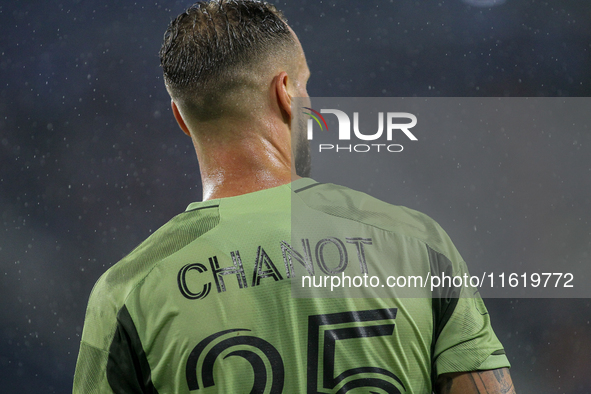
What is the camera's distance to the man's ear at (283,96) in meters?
1.13

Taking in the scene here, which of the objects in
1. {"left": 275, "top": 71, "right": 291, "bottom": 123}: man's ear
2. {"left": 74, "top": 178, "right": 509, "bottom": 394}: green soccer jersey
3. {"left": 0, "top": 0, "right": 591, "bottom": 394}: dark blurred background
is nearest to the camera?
{"left": 74, "top": 178, "right": 509, "bottom": 394}: green soccer jersey

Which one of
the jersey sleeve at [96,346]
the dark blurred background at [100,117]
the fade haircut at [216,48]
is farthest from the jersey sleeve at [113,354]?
the dark blurred background at [100,117]

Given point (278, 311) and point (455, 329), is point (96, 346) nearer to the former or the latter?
point (278, 311)

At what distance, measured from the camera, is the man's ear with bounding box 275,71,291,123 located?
3.72 feet

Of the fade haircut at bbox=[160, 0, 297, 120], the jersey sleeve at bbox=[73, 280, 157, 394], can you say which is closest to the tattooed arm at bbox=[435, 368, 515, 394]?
the jersey sleeve at bbox=[73, 280, 157, 394]

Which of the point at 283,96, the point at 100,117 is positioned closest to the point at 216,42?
the point at 283,96

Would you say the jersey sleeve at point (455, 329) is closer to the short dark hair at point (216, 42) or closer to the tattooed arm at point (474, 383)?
the tattooed arm at point (474, 383)

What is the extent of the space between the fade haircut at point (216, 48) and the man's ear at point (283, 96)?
0.06 m

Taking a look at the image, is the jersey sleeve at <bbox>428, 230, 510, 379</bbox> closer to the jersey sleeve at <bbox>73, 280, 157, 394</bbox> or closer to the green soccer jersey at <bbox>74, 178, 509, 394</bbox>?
the green soccer jersey at <bbox>74, 178, 509, 394</bbox>

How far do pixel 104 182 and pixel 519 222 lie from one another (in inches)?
143

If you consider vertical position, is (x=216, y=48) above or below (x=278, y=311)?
above

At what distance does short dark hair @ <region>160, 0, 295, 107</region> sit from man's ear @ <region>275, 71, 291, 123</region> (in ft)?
0.23

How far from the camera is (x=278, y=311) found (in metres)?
0.92

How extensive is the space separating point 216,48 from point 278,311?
0.59 meters
